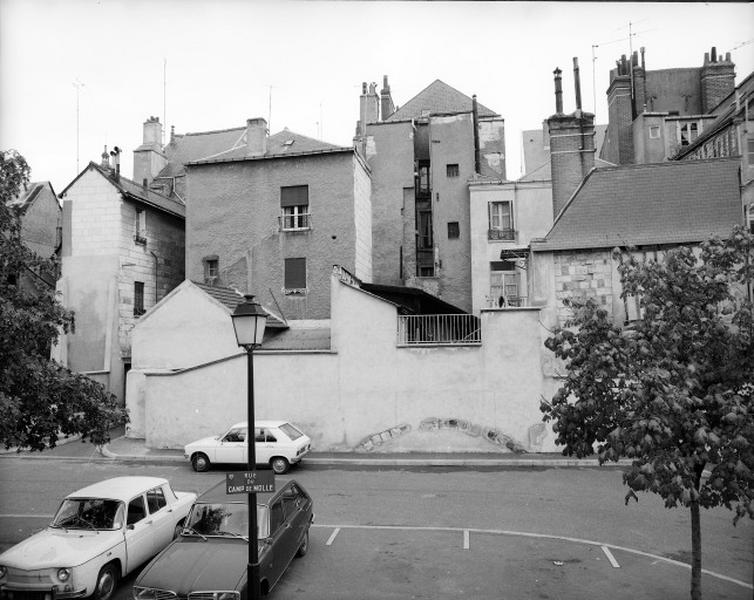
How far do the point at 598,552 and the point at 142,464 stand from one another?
1438 cm

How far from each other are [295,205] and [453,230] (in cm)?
1003

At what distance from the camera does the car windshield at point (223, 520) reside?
29.8 ft

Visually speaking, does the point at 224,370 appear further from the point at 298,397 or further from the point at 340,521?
the point at 340,521

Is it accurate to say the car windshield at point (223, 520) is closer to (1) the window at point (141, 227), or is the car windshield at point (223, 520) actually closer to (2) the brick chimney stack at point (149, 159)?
(1) the window at point (141, 227)

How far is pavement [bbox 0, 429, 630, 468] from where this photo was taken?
1850cm

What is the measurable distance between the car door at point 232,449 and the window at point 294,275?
31.4 feet

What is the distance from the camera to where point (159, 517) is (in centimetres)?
1048

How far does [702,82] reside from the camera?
42.9 meters

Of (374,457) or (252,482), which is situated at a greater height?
(252,482)

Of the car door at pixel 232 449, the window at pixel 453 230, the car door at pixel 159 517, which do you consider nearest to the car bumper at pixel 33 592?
the car door at pixel 159 517

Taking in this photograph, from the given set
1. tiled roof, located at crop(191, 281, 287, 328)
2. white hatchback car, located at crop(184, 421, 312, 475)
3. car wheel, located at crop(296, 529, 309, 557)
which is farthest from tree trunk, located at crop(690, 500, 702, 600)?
tiled roof, located at crop(191, 281, 287, 328)

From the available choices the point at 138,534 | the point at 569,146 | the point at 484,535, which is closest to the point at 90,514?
the point at 138,534

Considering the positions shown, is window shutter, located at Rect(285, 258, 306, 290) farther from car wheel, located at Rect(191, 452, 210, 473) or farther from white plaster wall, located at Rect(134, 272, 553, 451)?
car wheel, located at Rect(191, 452, 210, 473)

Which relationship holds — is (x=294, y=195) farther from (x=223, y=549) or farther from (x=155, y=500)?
(x=223, y=549)
